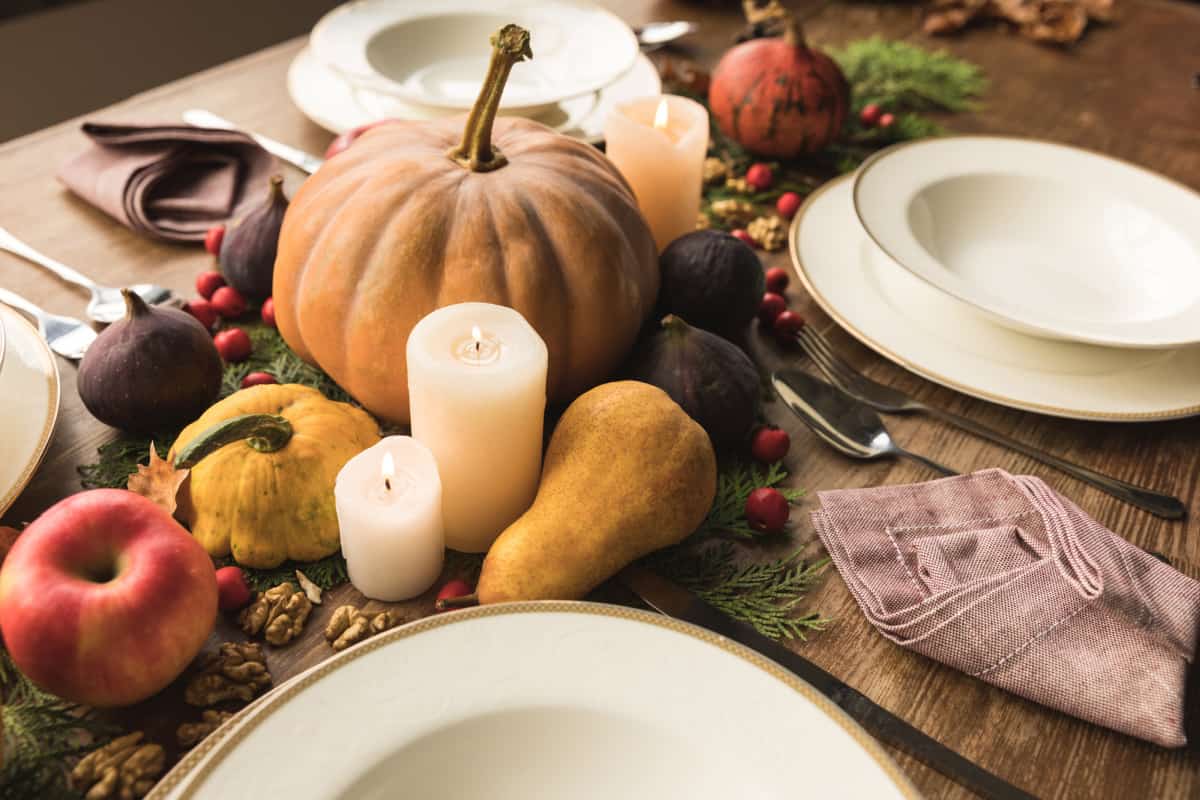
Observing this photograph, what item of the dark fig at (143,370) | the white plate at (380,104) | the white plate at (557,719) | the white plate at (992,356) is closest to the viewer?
the white plate at (557,719)

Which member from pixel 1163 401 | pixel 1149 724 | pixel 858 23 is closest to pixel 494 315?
pixel 1149 724

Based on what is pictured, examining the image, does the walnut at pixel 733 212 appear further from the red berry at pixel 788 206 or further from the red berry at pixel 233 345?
the red berry at pixel 233 345

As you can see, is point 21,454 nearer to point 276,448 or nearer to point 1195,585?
point 276,448

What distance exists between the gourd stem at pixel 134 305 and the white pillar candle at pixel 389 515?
0.74ft

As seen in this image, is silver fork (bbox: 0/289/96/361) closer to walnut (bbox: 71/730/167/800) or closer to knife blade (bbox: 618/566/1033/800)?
walnut (bbox: 71/730/167/800)

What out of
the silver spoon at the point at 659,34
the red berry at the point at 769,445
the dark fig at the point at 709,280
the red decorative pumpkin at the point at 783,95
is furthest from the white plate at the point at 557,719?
the silver spoon at the point at 659,34

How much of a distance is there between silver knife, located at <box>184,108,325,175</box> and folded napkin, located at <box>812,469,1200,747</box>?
735mm

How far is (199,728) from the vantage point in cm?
56

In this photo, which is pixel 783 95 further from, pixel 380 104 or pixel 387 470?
pixel 387 470

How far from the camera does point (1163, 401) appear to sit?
832mm

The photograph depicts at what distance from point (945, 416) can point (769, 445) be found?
18 centimetres

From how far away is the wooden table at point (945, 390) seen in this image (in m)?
0.58

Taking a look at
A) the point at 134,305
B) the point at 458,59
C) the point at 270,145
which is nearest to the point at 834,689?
the point at 134,305

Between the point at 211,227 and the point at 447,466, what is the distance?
1.70ft
